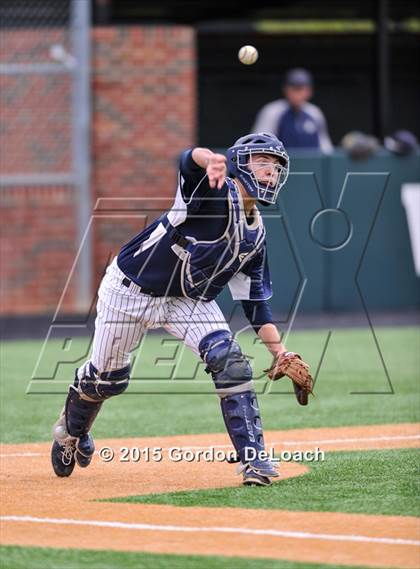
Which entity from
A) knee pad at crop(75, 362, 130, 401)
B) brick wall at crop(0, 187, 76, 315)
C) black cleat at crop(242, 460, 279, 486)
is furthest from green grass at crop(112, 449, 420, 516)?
brick wall at crop(0, 187, 76, 315)

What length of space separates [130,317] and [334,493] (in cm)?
141

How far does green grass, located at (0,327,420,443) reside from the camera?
9.02 m

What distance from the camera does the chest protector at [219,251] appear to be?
646cm

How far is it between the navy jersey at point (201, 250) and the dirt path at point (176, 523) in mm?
1007

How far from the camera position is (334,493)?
247 inches

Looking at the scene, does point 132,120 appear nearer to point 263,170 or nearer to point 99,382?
point 99,382

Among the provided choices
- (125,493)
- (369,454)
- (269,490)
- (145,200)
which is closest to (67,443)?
(125,493)

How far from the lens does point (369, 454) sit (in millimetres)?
7543

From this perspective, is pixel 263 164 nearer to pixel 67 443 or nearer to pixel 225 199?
pixel 225 199

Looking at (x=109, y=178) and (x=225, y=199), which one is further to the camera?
(x=109, y=178)

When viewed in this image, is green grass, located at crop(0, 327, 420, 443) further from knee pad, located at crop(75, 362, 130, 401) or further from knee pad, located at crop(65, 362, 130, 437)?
knee pad, located at crop(75, 362, 130, 401)

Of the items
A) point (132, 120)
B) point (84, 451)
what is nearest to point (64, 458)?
point (84, 451)

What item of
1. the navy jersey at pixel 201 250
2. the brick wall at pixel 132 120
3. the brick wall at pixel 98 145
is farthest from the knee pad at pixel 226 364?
the brick wall at pixel 132 120

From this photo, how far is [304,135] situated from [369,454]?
347 inches
